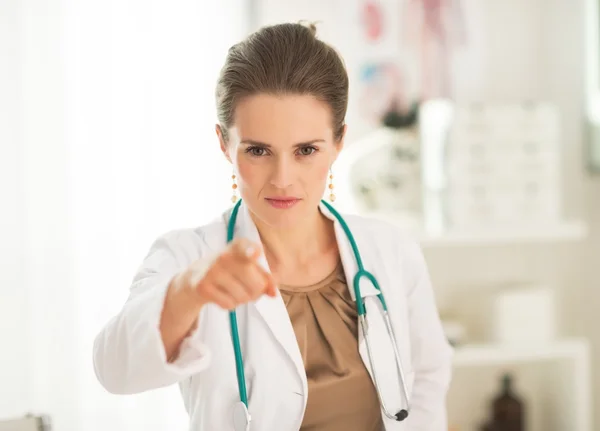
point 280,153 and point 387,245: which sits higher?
point 280,153

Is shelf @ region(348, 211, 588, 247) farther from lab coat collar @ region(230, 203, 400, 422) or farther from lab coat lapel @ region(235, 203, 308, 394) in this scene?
lab coat lapel @ region(235, 203, 308, 394)

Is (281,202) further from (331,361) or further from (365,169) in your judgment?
(365,169)

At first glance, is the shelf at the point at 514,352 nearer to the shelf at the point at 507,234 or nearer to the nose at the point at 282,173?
the shelf at the point at 507,234

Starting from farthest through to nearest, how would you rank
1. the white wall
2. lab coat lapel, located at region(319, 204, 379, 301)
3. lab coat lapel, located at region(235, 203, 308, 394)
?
the white wall
lab coat lapel, located at region(319, 204, 379, 301)
lab coat lapel, located at region(235, 203, 308, 394)

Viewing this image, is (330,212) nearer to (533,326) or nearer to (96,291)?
(96,291)

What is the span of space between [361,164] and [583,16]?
89 cm

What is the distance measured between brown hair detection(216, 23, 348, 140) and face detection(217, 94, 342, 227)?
0.02 metres

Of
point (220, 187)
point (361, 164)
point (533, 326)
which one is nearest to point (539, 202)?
point (533, 326)

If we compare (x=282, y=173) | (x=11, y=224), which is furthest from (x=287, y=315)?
(x=11, y=224)

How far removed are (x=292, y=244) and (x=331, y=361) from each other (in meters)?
0.24

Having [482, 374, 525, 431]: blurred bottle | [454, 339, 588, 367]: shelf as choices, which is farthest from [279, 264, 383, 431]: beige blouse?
[482, 374, 525, 431]: blurred bottle

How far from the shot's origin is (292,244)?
1380 millimetres

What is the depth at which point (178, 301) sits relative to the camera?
0.95 m

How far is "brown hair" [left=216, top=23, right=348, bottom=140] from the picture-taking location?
3.86 feet
